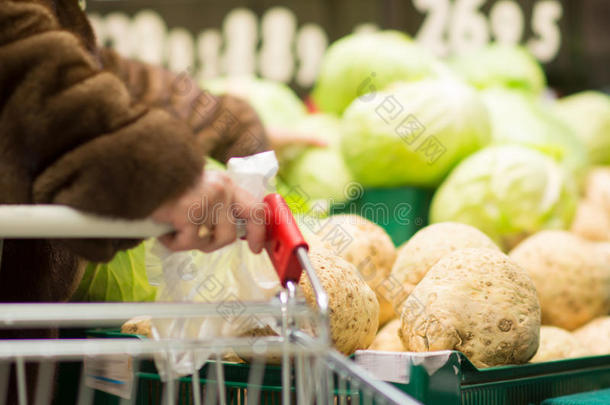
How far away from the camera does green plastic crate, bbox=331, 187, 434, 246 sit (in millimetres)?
1802

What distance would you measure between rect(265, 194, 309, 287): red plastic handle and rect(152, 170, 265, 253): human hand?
14mm

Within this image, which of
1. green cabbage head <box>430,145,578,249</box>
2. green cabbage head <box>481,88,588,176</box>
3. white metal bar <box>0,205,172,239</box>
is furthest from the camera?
green cabbage head <box>481,88,588,176</box>

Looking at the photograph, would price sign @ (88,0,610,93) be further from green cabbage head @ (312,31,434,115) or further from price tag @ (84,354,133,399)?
price tag @ (84,354,133,399)

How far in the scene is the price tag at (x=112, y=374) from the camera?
1137mm

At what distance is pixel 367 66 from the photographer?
218cm

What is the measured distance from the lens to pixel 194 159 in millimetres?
946

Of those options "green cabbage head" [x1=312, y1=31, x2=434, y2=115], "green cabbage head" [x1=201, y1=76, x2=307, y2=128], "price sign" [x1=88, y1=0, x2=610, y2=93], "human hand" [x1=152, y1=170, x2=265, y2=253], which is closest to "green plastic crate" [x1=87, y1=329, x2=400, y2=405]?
"human hand" [x1=152, y1=170, x2=265, y2=253]

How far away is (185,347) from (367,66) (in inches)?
62.9

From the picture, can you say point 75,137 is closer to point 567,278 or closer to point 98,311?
point 98,311

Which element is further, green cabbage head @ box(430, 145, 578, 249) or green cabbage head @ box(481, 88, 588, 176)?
green cabbage head @ box(481, 88, 588, 176)

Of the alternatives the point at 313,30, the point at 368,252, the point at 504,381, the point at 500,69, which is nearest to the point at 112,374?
the point at 368,252

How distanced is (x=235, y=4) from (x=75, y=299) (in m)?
3.32

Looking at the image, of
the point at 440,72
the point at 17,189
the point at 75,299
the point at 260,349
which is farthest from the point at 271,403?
the point at 440,72

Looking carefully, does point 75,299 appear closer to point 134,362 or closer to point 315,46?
point 134,362
